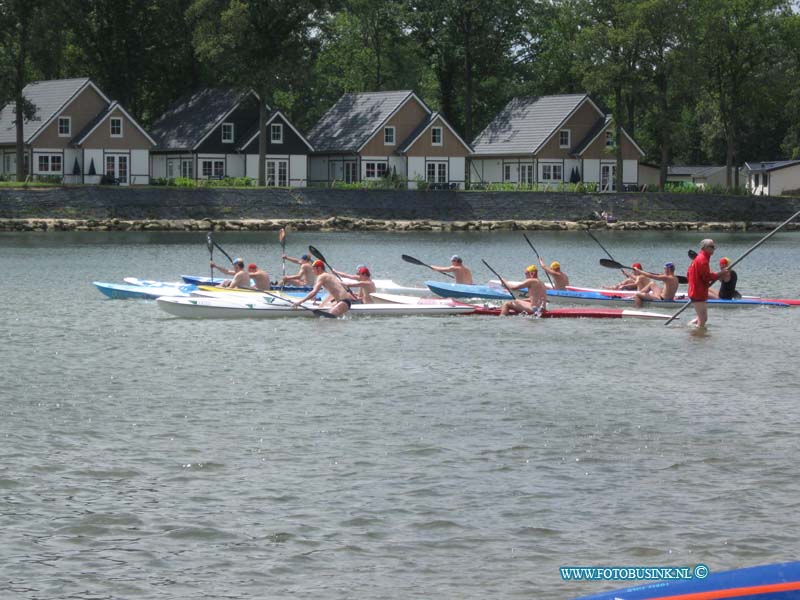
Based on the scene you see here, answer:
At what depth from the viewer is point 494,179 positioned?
90.8 meters

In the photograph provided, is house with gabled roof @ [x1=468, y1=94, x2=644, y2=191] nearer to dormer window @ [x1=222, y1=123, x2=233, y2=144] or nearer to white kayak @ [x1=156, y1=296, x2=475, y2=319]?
dormer window @ [x1=222, y1=123, x2=233, y2=144]

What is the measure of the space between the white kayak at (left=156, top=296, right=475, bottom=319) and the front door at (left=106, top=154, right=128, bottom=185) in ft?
169

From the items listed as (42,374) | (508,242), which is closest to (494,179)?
(508,242)

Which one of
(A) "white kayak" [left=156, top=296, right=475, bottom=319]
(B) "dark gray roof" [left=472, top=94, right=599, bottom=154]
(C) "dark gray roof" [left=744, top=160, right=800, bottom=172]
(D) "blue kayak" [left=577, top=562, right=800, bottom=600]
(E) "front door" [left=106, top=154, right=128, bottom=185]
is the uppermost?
(B) "dark gray roof" [left=472, top=94, right=599, bottom=154]

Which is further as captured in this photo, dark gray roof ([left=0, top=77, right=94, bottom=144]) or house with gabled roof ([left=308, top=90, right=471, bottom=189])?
house with gabled roof ([left=308, top=90, right=471, bottom=189])

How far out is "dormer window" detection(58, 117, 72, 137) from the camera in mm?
77750

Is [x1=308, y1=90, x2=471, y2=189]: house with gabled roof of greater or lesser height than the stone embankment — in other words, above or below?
above

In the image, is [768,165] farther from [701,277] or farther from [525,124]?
[701,277]

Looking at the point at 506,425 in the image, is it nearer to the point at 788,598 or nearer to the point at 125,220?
the point at 788,598

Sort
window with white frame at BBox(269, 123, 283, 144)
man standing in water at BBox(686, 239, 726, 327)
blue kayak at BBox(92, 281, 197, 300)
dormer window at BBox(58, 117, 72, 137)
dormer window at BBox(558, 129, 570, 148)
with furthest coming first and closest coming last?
dormer window at BBox(558, 129, 570, 148), window with white frame at BBox(269, 123, 283, 144), dormer window at BBox(58, 117, 72, 137), blue kayak at BBox(92, 281, 197, 300), man standing in water at BBox(686, 239, 726, 327)

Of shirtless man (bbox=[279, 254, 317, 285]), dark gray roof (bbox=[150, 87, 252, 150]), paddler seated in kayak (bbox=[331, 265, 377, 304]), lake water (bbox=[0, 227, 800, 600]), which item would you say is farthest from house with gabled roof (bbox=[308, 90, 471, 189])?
lake water (bbox=[0, 227, 800, 600])

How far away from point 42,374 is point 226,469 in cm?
784

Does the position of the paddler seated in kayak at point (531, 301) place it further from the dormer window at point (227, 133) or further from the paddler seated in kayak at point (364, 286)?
the dormer window at point (227, 133)

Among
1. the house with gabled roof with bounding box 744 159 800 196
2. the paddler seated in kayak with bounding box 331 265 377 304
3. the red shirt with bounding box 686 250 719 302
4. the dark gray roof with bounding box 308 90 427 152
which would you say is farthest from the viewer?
the house with gabled roof with bounding box 744 159 800 196
